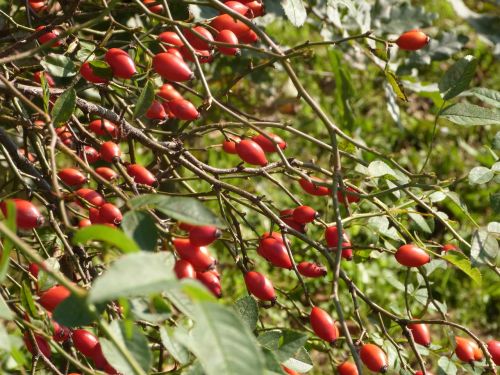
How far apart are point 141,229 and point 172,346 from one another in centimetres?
19

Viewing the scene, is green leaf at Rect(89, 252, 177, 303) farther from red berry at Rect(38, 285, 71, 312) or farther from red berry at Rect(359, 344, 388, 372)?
red berry at Rect(359, 344, 388, 372)

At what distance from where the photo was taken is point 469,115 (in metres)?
1.24

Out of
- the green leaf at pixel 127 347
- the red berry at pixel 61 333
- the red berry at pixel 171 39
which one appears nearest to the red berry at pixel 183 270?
the green leaf at pixel 127 347

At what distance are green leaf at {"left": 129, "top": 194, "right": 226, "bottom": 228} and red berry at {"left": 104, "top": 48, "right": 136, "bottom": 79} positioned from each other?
503mm

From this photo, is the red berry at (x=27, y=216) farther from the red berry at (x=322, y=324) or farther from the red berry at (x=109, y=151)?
the red berry at (x=322, y=324)

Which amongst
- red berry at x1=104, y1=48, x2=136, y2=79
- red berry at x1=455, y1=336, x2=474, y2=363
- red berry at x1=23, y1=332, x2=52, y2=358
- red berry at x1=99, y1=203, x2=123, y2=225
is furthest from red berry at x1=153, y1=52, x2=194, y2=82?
red berry at x1=455, y1=336, x2=474, y2=363

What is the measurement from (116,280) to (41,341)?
71 centimetres

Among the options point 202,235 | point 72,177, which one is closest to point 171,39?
point 72,177

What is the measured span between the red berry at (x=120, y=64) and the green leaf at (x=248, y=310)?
47cm

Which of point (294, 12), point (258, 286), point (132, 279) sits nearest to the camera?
point (132, 279)

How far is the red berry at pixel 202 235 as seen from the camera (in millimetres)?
962

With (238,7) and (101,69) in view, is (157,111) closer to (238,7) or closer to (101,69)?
(101,69)

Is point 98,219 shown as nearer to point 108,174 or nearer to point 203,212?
point 108,174

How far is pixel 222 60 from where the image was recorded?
2576mm
